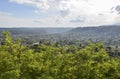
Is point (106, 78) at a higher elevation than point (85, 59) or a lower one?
lower

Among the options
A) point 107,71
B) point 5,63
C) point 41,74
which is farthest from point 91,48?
point 5,63

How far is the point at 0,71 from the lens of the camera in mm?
37938

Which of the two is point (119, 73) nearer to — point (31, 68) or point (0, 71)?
point (31, 68)

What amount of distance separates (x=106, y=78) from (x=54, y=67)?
34.1ft

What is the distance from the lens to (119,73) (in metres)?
46.8

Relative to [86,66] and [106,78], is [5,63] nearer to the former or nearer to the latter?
[86,66]

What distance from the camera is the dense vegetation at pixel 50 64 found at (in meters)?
38.7

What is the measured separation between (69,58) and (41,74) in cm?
741

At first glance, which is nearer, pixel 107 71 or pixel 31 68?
pixel 31 68

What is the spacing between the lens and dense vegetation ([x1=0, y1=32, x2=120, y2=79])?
1522 inches

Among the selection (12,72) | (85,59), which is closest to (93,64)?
(85,59)

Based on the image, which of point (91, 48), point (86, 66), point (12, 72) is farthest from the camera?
point (91, 48)

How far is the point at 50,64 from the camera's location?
40.9m

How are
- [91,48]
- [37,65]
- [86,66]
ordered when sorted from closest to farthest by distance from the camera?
[37,65] → [86,66] → [91,48]
